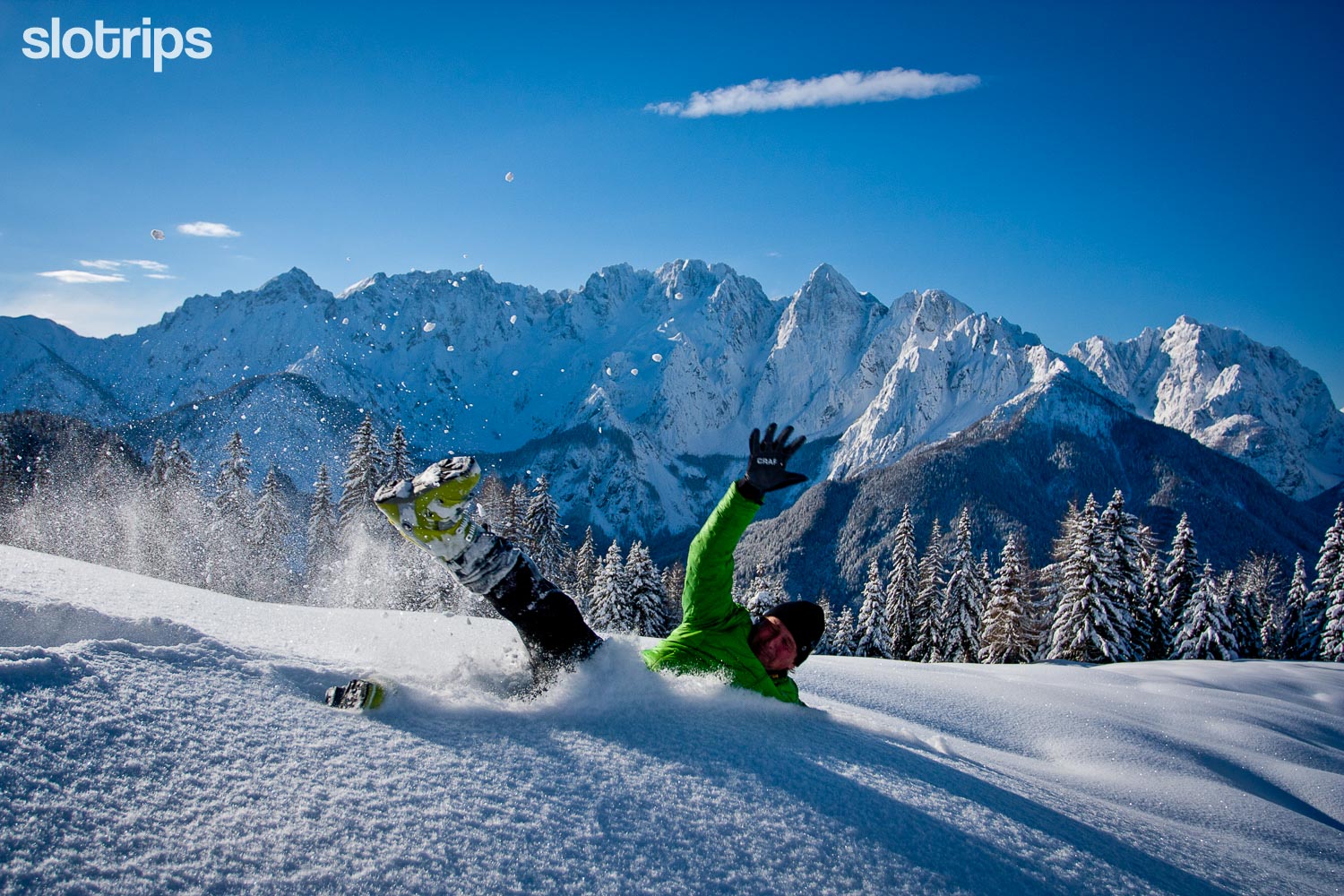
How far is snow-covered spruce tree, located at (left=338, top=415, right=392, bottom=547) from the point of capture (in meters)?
23.0

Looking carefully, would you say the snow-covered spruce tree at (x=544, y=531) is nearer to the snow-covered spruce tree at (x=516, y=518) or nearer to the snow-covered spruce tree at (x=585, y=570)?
the snow-covered spruce tree at (x=516, y=518)

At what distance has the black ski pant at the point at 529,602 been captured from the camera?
3.33 m

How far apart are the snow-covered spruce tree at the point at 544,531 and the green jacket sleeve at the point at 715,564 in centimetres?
2153

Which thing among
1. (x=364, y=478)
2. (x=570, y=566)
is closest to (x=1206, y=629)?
(x=570, y=566)

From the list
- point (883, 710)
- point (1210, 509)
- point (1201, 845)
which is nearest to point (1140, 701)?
point (883, 710)

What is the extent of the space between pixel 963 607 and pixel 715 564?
2697 centimetres

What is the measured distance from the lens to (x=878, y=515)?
12631 cm

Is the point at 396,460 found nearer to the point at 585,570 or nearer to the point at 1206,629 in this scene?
the point at 585,570

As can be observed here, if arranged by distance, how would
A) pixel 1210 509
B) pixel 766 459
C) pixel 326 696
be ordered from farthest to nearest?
pixel 1210 509, pixel 766 459, pixel 326 696

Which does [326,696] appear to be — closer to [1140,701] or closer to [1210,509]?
[1140,701]

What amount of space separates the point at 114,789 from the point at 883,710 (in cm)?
543

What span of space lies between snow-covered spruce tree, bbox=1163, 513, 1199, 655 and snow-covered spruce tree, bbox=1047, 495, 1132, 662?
237 inches

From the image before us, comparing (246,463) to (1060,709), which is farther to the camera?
(246,463)

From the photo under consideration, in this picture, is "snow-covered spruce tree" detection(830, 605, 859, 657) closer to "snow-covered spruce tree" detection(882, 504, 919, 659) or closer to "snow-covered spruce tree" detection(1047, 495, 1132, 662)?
"snow-covered spruce tree" detection(882, 504, 919, 659)
